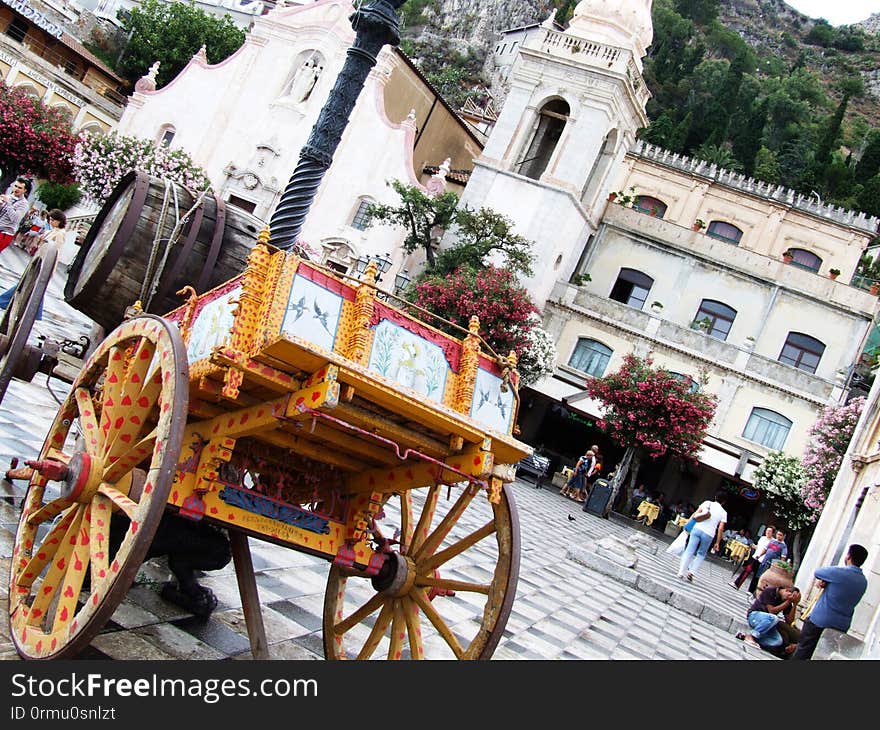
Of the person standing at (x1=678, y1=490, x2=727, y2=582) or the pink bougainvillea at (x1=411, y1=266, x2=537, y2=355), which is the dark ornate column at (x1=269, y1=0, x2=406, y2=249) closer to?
the person standing at (x1=678, y1=490, x2=727, y2=582)

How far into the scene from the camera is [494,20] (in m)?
80.1

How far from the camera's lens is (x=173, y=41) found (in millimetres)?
51312

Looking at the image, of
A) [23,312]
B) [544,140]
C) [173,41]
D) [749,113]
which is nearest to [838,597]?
[23,312]


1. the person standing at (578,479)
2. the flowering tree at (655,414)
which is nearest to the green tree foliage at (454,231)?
the flowering tree at (655,414)

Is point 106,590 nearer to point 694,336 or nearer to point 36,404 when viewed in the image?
point 36,404

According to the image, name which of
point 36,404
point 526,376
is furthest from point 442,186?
point 36,404

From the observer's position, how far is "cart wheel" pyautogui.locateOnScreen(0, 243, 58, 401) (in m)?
5.21

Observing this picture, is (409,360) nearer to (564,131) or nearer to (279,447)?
(279,447)

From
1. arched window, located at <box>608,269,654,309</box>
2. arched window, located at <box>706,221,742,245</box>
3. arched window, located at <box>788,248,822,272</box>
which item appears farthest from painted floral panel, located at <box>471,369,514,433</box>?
arched window, located at <box>706,221,742,245</box>

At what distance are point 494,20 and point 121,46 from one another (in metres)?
38.7

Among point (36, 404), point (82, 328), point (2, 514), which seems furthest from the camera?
point (82, 328)

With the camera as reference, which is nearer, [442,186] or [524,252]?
[524,252]

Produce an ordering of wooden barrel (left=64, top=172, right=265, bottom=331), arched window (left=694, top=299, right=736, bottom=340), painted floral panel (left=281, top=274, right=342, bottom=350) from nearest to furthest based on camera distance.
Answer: painted floral panel (left=281, top=274, right=342, bottom=350)
wooden barrel (left=64, top=172, right=265, bottom=331)
arched window (left=694, top=299, right=736, bottom=340)

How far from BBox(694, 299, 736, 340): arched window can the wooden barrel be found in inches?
1145
